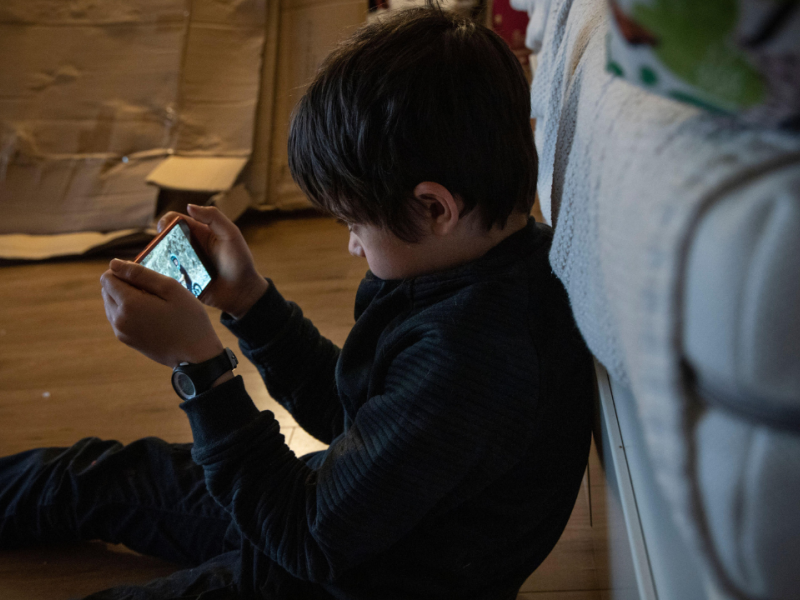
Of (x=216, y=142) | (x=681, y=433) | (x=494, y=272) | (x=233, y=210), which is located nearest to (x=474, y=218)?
(x=494, y=272)

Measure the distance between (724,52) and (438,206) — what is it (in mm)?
301

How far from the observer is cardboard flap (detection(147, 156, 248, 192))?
166cm

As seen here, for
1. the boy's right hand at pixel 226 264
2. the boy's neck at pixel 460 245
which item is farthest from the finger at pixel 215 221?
the boy's neck at pixel 460 245

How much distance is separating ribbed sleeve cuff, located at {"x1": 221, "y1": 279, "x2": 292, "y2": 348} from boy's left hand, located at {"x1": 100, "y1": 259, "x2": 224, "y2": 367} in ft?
0.46

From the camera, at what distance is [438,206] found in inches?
19.8

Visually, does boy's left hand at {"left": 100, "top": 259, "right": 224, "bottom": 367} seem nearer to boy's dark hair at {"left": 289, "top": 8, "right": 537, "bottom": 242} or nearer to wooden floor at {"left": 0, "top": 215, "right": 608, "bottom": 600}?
boy's dark hair at {"left": 289, "top": 8, "right": 537, "bottom": 242}

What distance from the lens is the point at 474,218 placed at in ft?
1.71

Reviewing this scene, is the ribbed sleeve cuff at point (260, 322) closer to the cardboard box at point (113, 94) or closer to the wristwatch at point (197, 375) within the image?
the wristwatch at point (197, 375)

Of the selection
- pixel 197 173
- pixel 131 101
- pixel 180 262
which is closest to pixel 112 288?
pixel 180 262

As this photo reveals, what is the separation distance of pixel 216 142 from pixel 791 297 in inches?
71.8

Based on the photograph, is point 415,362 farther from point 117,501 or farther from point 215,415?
point 117,501

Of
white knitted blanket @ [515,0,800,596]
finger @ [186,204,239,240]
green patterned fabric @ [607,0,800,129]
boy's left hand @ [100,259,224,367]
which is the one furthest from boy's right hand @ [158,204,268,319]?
green patterned fabric @ [607,0,800,129]

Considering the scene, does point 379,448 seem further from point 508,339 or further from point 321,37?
point 321,37

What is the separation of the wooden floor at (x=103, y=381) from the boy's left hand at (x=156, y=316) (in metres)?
0.41
